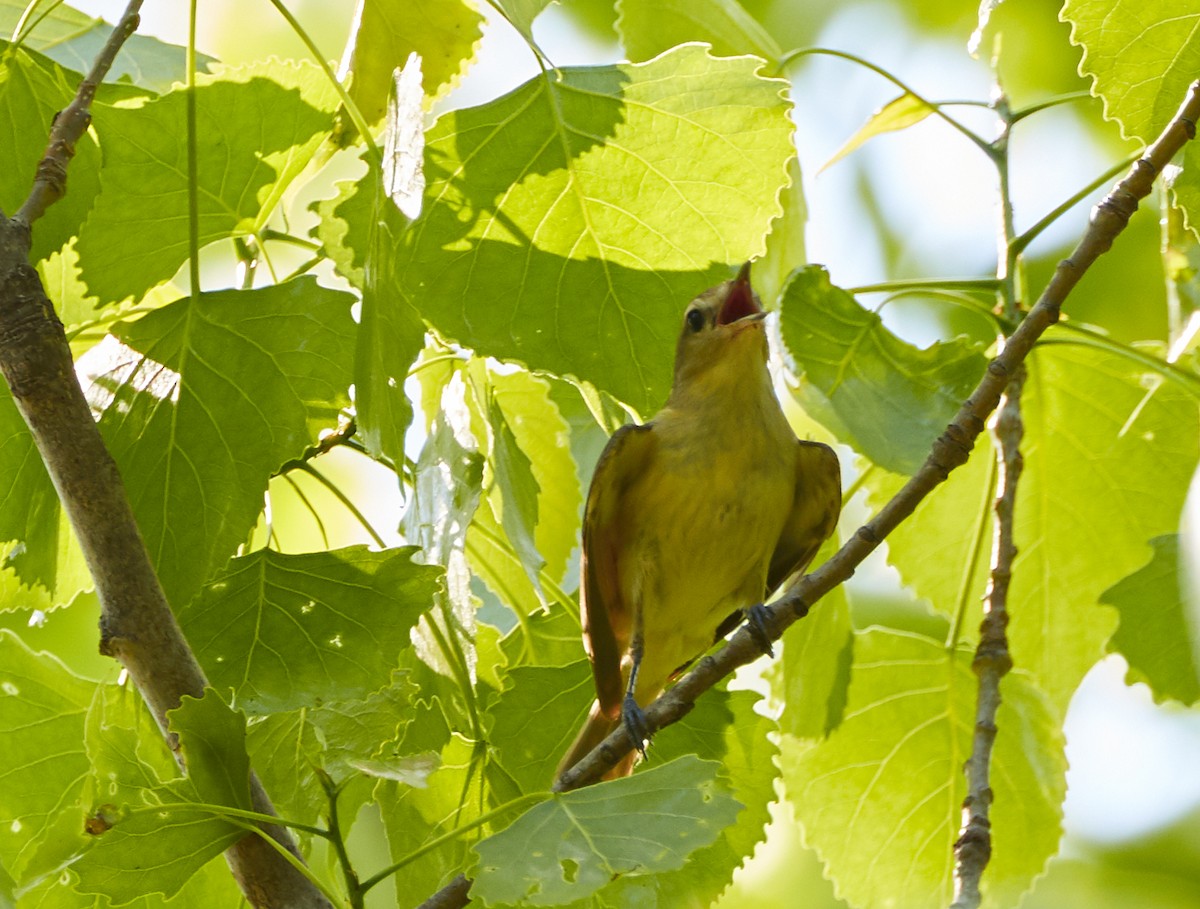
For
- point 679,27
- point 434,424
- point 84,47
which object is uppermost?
point 679,27

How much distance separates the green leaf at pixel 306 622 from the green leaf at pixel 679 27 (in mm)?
1569

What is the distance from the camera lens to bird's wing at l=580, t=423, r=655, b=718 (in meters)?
3.26

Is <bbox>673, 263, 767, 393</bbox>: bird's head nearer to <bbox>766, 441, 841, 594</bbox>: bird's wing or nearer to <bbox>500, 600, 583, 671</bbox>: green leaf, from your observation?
<bbox>766, 441, 841, 594</bbox>: bird's wing

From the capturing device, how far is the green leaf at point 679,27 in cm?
348

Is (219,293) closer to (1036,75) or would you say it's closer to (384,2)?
(384,2)

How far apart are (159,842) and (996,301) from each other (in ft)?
7.53

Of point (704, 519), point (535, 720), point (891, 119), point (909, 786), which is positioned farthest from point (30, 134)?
point (909, 786)

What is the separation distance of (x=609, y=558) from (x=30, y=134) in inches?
69.6

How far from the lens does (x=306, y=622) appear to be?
2.66m

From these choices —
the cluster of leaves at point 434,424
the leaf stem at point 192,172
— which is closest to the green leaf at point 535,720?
the cluster of leaves at point 434,424

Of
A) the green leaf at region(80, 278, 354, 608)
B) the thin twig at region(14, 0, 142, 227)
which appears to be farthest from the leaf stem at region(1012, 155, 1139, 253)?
the thin twig at region(14, 0, 142, 227)

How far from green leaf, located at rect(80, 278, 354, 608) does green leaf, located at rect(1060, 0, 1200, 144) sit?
1.42 meters

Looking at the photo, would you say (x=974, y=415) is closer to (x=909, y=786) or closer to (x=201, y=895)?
(x=909, y=786)

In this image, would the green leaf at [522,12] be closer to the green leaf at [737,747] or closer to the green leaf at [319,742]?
the green leaf at [319,742]
